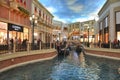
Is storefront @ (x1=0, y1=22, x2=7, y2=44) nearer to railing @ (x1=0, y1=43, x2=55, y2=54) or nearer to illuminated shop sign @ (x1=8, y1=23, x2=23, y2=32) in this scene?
illuminated shop sign @ (x1=8, y1=23, x2=23, y2=32)

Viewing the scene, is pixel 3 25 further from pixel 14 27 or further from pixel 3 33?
pixel 14 27

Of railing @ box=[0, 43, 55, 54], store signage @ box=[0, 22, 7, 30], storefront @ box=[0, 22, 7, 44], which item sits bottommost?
railing @ box=[0, 43, 55, 54]

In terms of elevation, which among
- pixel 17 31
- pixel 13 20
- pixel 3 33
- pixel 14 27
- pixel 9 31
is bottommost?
pixel 3 33

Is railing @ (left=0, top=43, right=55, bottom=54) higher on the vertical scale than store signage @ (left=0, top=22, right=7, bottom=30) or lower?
lower

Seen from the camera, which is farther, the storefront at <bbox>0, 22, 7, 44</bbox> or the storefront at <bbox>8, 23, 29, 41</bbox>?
the storefront at <bbox>8, 23, 29, 41</bbox>

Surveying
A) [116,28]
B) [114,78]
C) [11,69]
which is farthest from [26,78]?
[116,28]

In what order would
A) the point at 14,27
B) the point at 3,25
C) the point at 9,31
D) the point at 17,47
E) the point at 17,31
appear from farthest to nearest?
1. the point at 17,31
2. the point at 14,27
3. the point at 9,31
4. the point at 3,25
5. the point at 17,47

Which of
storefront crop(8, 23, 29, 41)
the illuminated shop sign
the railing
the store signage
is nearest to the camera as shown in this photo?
the railing

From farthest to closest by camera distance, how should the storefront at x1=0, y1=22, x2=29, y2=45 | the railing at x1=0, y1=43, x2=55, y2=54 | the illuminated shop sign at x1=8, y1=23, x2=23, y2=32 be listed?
the illuminated shop sign at x1=8, y1=23, x2=23, y2=32, the storefront at x1=0, y1=22, x2=29, y2=45, the railing at x1=0, y1=43, x2=55, y2=54

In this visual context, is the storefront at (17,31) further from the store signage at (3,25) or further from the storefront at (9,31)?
the store signage at (3,25)

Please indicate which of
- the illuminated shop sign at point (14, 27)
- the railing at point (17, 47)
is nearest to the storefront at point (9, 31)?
the illuminated shop sign at point (14, 27)

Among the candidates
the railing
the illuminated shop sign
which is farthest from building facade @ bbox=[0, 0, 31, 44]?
the railing

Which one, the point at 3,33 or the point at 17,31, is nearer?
the point at 3,33

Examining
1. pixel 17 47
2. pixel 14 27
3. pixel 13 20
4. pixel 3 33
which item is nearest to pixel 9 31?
pixel 14 27
